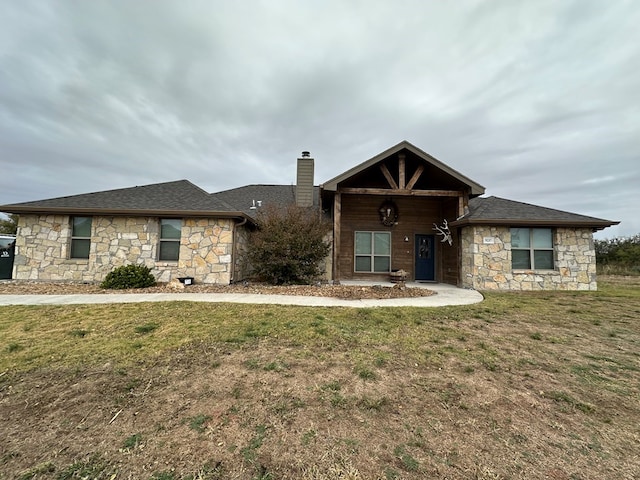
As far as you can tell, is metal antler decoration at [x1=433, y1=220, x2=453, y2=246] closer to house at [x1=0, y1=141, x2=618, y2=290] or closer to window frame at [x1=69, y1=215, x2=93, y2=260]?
house at [x1=0, y1=141, x2=618, y2=290]

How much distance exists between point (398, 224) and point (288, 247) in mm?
5519

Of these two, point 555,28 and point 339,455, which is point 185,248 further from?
point 555,28

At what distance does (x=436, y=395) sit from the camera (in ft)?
8.81

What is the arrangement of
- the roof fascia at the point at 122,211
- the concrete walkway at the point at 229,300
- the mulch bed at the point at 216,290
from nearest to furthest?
the concrete walkway at the point at 229,300
the mulch bed at the point at 216,290
the roof fascia at the point at 122,211

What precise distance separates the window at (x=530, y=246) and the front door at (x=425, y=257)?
303 cm

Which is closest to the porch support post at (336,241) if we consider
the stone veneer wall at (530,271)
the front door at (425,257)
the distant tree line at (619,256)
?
the front door at (425,257)

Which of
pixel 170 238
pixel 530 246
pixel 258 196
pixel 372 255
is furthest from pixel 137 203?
pixel 530 246

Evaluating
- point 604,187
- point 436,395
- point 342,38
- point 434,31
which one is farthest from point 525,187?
point 436,395

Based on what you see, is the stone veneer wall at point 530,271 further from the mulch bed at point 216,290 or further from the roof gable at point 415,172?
the mulch bed at point 216,290

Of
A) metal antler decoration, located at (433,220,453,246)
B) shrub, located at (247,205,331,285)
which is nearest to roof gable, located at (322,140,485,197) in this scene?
metal antler decoration, located at (433,220,453,246)

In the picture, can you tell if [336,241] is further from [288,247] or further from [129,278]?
[129,278]

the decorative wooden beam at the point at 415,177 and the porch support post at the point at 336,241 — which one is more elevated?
the decorative wooden beam at the point at 415,177

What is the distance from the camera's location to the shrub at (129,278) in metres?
8.51

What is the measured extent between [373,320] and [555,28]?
40.7 feet
